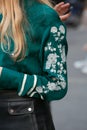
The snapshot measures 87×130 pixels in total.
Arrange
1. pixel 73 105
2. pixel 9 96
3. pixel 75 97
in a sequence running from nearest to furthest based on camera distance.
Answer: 1. pixel 9 96
2. pixel 73 105
3. pixel 75 97

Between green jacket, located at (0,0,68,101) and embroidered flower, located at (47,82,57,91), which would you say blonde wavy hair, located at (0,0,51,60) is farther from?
embroidered flower, located at (47,82,57,91)

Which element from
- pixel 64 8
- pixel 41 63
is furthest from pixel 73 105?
pixel 41 63

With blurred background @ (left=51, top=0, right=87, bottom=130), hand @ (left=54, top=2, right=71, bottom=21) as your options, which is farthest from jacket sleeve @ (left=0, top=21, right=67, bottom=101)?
blurred background @ (left=51, top=0, right=87, bottom=130)

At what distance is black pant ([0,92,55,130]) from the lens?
8.74ft

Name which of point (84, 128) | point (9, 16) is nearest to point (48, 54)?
point (9, 16)

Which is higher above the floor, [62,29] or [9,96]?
[62,29]

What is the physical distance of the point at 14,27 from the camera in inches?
106

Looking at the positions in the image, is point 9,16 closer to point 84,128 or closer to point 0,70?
point 0,70

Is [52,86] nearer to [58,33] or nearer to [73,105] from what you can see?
[58,33]

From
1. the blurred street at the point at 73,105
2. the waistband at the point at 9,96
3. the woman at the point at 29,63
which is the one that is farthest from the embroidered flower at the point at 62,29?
the blurred street at the point at 73,105

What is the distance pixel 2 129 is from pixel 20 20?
501 mm

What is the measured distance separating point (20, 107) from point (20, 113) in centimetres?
3

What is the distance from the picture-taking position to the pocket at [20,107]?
266cm

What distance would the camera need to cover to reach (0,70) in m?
2.66
